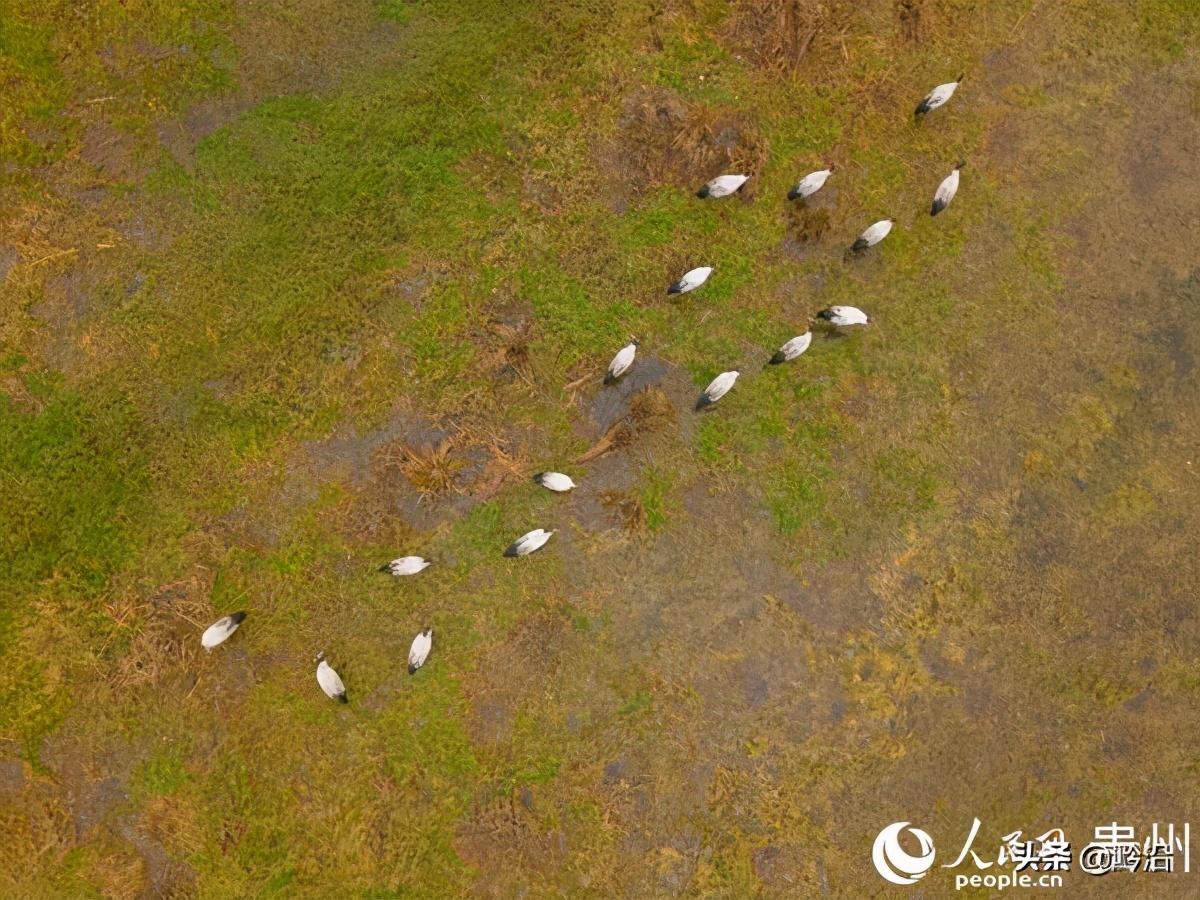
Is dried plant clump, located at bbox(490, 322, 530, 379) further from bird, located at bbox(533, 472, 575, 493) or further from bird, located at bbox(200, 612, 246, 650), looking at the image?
bird, located at bbox(200, 612, 246, 650)

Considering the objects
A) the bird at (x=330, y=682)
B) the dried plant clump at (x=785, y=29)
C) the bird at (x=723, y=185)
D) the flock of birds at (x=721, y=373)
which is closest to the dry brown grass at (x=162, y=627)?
the flock of birds at (x=721, y=373)

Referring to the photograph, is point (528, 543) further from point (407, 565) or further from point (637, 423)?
point (637, 423)

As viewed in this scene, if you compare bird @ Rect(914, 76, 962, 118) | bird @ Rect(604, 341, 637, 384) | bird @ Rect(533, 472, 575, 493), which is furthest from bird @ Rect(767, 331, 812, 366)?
bird @ Rect(914, 76, 962, 118)

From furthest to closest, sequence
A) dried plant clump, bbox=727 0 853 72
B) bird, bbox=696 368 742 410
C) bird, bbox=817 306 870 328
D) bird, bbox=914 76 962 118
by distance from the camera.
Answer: dried plant clump, bbox=727 0 853 72
bird, bbox=914 76 962 118
bird, bbox=817 306 870 328
bird, bbox=696 368 742 410

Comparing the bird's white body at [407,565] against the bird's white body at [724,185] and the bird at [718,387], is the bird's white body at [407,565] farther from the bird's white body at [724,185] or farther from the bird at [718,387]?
the bird's white body at [724,185]

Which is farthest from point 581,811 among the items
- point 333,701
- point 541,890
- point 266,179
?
point 266,179
